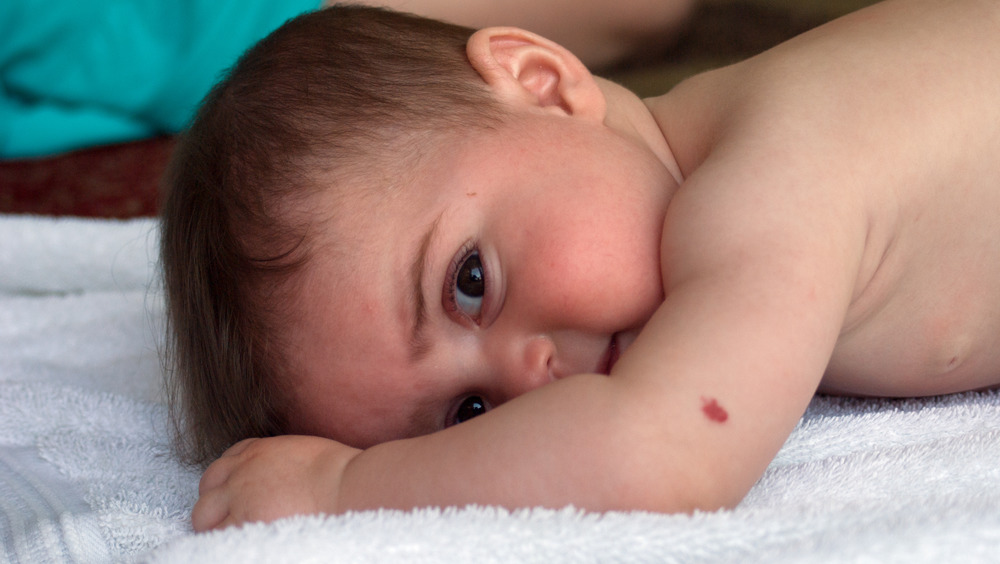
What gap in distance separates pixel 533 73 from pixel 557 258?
332 millimetres

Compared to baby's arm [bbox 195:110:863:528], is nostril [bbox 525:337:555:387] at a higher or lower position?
lower

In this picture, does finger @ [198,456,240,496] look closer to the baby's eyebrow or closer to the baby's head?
the baby's head

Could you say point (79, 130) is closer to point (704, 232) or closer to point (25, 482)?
point (25, 482)

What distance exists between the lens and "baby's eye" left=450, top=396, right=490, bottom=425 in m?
0.94

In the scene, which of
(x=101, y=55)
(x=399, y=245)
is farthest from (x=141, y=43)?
(x=399, y=245)

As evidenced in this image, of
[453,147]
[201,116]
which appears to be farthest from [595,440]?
[201,116]

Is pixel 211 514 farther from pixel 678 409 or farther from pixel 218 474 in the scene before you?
pixel 678 409

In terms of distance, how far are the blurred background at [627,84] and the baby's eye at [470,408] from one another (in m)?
1.16

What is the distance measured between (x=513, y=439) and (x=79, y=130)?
1866 millimetres

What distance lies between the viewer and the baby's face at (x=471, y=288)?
87cm

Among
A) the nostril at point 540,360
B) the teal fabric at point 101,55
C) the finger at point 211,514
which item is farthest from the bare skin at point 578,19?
the finger at point 211,514

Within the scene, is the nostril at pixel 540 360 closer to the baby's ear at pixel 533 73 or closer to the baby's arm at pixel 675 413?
the baby's arm at pixel 675 413

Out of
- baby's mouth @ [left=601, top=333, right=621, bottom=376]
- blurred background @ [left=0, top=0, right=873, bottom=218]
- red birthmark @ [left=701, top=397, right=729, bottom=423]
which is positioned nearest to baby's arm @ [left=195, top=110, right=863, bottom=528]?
red birthmark @ [left=701, top=397, right=729, bottom=423]

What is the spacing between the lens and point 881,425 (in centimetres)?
95
